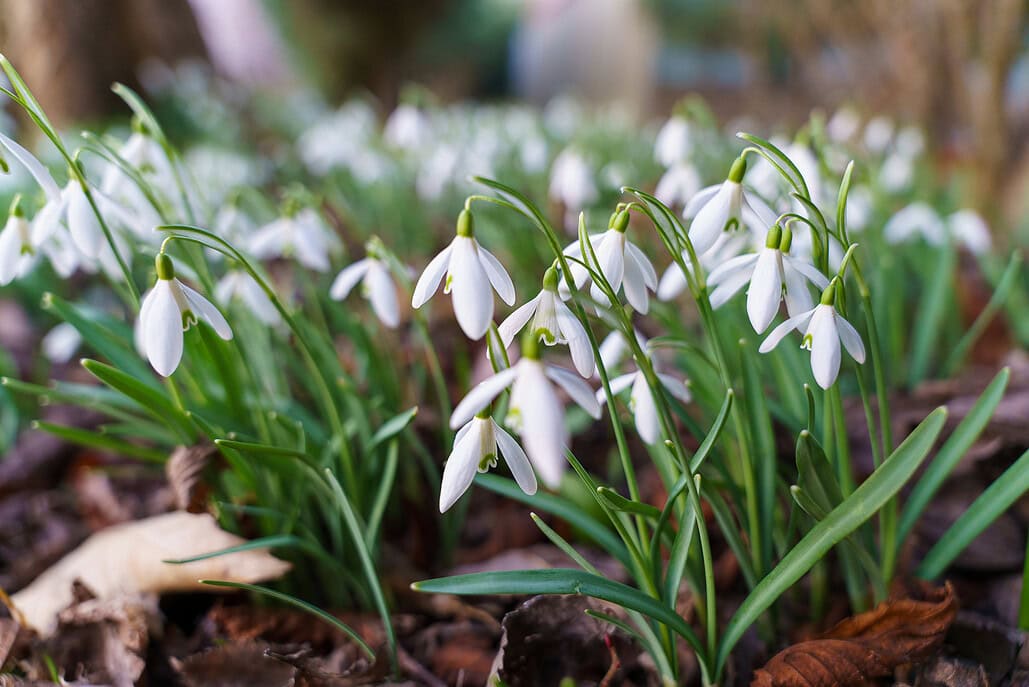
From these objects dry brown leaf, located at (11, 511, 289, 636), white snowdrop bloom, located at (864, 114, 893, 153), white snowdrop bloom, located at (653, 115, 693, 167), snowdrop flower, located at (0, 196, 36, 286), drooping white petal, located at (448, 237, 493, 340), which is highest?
white snowdrop bloom, located at (864, 114, 893, 153)

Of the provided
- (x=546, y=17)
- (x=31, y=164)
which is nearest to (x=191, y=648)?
(x=31, y=164)

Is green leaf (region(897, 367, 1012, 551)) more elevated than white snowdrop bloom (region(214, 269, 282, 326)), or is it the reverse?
white snowdrop bloom (region(214, 269, 282, 326))

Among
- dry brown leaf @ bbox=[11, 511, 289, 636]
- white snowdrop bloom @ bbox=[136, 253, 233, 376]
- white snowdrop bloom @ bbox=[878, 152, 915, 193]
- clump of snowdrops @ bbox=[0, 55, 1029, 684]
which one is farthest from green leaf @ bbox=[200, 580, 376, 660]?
white snowdrop bloom @ bbox=[878, 152, 915, 193]

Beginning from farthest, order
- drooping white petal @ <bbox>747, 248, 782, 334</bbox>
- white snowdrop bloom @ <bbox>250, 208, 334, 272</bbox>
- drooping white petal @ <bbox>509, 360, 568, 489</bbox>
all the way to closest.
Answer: white snowdrop bloom @ <bbox>250, 208, 334, 272</bbox>
drooping white petal @ <bbox>747, 248, 782, 334</bbox>
drooping white petal @ <bbox>509, 360, 568, 489</bbox>

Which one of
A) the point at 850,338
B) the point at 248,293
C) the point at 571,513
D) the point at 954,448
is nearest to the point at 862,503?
the point at 850,338

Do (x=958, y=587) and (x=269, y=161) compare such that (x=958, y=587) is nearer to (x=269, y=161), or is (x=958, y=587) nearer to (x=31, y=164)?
(x=31, y=164)

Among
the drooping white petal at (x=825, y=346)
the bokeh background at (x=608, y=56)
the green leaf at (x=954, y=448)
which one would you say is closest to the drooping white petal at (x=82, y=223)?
the drooping white petal at (x=825, y=346)

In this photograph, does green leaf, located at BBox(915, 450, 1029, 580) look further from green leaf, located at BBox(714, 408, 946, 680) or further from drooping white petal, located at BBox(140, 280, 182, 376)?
drooping white petal, located at BBox(140, 280, 182, 376)
